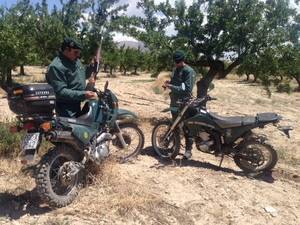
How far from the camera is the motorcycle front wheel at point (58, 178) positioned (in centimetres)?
507

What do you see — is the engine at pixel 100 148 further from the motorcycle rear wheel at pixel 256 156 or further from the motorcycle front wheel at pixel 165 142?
the motorcycle rear wheel at pixel 256 156

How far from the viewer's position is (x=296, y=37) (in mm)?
11742

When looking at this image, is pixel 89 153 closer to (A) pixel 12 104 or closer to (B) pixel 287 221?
(A) pixel 12 104

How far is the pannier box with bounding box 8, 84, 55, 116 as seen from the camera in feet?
16.2

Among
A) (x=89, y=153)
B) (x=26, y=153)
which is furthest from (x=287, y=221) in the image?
(x=26, y=153)

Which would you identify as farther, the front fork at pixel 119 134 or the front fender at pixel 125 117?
the front fender at pixel 125 117

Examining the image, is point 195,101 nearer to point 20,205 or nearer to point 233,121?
point 233,121

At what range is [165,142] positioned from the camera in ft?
26.3

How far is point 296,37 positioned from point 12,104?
28.1 ft

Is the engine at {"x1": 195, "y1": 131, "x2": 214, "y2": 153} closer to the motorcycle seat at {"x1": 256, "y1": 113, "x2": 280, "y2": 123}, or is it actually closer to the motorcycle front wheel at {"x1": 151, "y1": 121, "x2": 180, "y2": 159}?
the motorcycle front wheel at {"x1": 151, "y1": 121, "x2": 180, "y2": 159}

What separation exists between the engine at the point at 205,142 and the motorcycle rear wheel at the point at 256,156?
474mm

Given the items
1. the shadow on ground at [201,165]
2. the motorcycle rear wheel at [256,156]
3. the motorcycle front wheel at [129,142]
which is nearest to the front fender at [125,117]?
the motorcycle front wheel at [129,142]

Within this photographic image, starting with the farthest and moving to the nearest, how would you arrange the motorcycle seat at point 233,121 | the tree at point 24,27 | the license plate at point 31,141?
the tree at point 24,27
the motorcycle seat at point 233,121
the license plate at point 31,141

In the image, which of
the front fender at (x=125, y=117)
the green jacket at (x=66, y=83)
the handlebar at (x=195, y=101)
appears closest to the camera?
the green jacket at (x=66, y=83)
